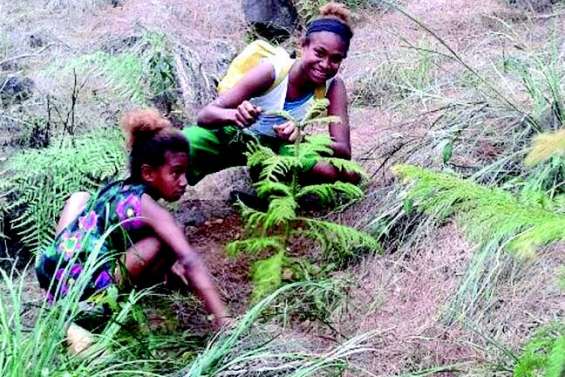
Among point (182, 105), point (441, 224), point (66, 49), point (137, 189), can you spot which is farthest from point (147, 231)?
point (66, 49)

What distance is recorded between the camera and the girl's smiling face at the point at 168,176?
2.88 meters

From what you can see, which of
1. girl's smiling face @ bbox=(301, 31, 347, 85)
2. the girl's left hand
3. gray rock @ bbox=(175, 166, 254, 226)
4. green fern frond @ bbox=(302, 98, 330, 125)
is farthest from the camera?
gray rock @ bbox=(175, 166, 254, 226)

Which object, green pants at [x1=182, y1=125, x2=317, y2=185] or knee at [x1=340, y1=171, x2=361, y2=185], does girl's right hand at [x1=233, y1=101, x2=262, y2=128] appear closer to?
green pants at [x1=182, y1=125, x2=317, y2=185]

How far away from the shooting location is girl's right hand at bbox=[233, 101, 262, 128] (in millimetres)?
3186

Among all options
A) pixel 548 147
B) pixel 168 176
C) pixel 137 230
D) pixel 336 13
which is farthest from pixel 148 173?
pixel 548 147

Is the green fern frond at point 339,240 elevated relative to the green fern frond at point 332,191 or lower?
lower

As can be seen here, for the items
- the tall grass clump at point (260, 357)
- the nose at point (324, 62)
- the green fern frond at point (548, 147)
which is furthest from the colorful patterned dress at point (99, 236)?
the green fern frond at point (548, 147)

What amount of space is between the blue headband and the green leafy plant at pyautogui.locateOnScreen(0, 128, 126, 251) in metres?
→ 0.98

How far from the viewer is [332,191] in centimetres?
315

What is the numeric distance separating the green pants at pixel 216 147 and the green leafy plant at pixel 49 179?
1.00 feet

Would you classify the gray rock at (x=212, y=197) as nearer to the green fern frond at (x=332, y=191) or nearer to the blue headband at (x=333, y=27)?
the green fern frond at (x=332, y=191)

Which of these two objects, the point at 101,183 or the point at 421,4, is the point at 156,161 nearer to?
the point at 101,183

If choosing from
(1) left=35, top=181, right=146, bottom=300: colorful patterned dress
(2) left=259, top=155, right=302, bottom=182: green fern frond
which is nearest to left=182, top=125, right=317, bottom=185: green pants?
(2) left=259, top=155, right=302, bottom=182: green fern frond

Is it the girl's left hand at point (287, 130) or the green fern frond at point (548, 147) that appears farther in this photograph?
the girl's left hand at point (287, 130)
